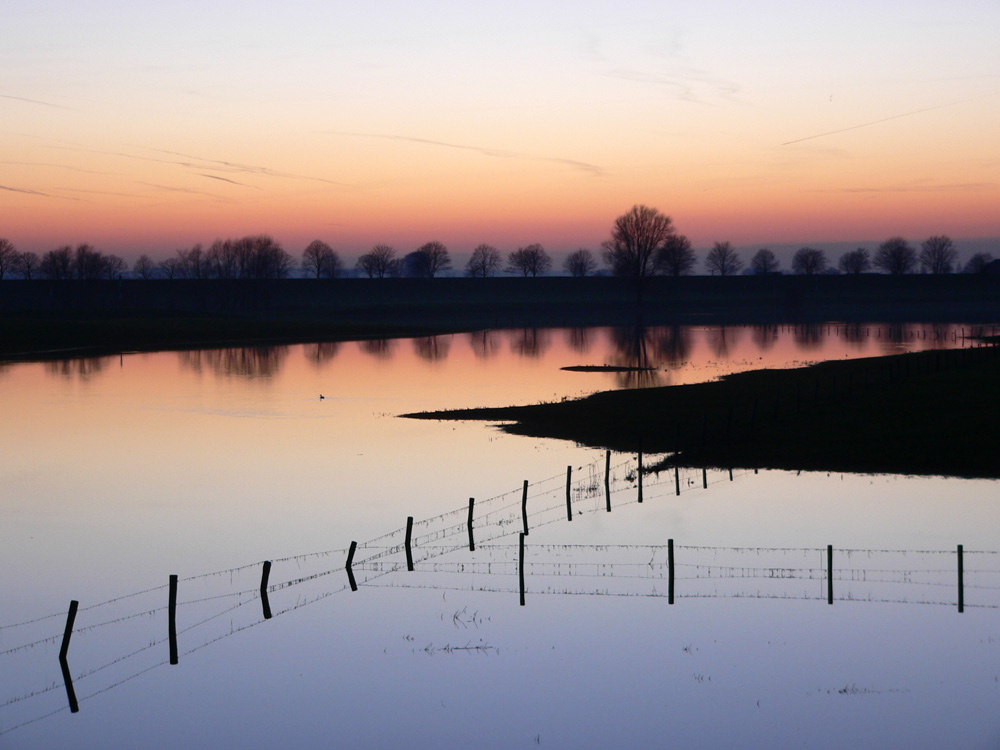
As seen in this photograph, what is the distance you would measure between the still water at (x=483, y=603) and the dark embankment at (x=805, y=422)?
10.3ft

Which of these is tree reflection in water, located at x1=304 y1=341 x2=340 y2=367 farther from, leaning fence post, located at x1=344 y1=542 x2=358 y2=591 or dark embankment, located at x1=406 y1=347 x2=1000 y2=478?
leaning fence post, located at x1=344 y1=542 x2=358 y2=591

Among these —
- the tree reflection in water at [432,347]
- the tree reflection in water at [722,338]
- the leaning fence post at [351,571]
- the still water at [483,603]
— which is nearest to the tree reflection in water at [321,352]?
the tree reflection in water at [432,347]

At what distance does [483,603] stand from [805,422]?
1167 inches

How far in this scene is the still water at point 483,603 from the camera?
1870 centimetres

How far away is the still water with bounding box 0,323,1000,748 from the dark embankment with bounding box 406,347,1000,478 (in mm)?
3154

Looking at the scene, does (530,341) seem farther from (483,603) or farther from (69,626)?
(69,626)

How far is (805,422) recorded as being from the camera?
162ft

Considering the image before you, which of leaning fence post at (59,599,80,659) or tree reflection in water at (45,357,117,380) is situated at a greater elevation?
tree reflection in water at (45,357,117,380)

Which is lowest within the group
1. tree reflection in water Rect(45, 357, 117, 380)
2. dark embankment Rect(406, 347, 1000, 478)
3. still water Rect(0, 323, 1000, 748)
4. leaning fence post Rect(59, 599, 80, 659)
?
still water Rect(0, 323, 1000, 748)

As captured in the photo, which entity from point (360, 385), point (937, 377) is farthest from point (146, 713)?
point (360, 385)

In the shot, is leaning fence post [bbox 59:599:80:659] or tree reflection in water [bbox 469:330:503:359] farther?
tree reflection in water [bbox 469:330:503:359]

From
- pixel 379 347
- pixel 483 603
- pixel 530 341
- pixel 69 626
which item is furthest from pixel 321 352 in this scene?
pixel 69 626

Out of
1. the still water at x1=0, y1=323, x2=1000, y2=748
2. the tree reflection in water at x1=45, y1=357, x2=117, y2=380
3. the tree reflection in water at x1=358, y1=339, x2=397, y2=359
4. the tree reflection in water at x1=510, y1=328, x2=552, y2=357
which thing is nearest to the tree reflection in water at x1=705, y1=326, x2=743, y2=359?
the tree reflection in water at x1=510, y1=328, x2=552, y2=357

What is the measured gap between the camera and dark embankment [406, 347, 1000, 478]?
41.2 m
